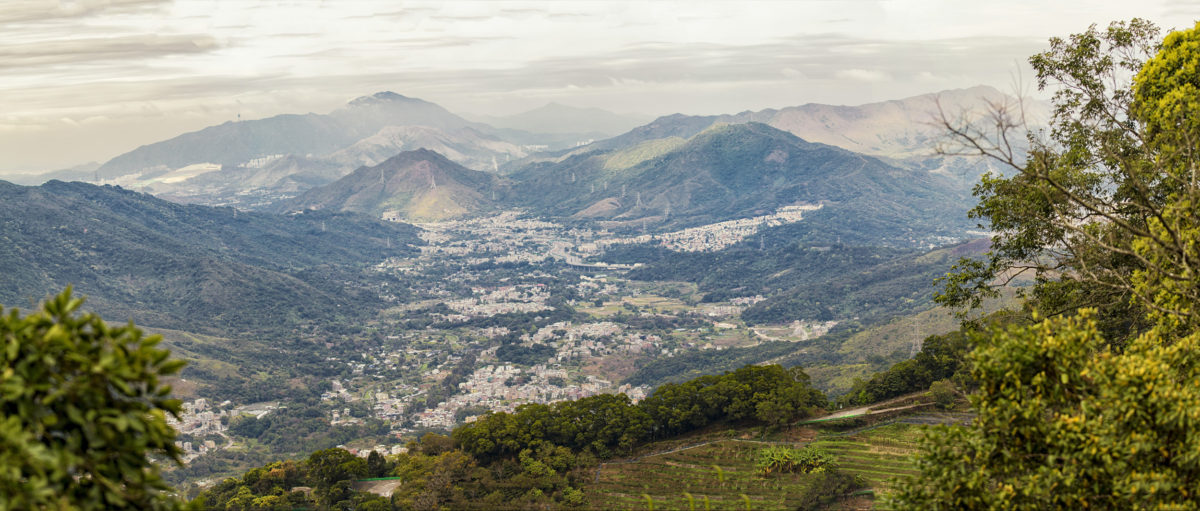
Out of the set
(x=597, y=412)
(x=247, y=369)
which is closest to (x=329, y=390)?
(x=247, y=369)

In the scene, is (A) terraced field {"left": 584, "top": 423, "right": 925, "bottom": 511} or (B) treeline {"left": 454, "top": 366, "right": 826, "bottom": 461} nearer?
(A) terraced field {"left": 584, "top": 423, "right": 925, "bottom": 511}

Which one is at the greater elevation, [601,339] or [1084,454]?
[1084,454]

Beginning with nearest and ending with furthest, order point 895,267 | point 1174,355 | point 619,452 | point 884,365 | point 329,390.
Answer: point 1174,355
point 619,452
point 884,365
point 329,390
point 895,267

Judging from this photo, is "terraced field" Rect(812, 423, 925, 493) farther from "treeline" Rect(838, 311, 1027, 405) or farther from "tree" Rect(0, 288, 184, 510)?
"tree" Rect(0, 288, 184, 510)

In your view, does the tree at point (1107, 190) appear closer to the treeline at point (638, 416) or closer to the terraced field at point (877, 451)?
the terraced field at point (877, 451)

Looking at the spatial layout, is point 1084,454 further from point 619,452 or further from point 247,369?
point 247,369

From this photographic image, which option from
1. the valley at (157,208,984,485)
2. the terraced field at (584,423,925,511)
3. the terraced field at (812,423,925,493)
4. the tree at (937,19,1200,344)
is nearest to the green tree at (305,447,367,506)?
the terraced field at (584,423,925,511)

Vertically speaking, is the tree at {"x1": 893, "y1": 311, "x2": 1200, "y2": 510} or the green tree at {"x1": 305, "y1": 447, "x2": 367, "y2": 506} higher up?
the tree at {"x1": 893, "y1": 311, "x2": 1200, "y2": 510}

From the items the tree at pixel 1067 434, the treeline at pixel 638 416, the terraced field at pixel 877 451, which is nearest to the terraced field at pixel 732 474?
the terraced field at pixel 877 451
